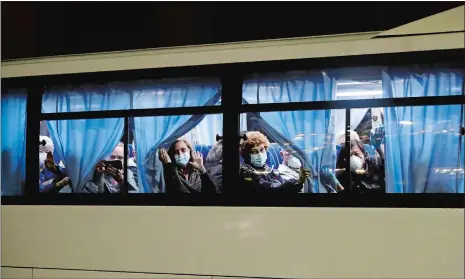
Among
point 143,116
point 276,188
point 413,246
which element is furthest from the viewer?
point 143,116

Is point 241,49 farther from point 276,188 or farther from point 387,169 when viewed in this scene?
point 387,169

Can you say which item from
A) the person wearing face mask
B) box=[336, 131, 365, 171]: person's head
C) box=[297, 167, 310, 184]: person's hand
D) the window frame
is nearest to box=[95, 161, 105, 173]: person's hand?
the window frame

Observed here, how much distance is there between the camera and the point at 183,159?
2.86 m

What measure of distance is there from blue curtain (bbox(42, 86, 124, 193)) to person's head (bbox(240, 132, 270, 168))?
826 mm

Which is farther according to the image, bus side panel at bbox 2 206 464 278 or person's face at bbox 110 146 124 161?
person's face at bbox 110 146 124 161

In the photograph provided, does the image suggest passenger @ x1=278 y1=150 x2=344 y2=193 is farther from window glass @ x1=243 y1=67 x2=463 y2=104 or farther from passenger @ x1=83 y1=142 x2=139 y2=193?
passenger @ x1=83 y1=142 x2=139 y2=193

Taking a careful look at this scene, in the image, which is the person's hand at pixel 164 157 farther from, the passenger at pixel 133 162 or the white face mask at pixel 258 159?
the white face mask at pixel 258 159

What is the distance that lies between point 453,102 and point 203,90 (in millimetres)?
1457

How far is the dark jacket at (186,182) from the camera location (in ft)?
9.17

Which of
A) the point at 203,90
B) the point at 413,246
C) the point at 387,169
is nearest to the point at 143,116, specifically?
the point at 203,90

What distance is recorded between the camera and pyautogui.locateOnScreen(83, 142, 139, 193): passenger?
9.60ft

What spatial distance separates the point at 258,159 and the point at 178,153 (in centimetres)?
52

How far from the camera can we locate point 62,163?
304cm

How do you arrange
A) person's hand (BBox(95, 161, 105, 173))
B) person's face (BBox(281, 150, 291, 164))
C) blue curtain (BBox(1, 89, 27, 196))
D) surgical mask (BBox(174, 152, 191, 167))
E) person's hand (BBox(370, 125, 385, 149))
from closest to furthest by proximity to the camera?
person's hand (BBox(370, 125, 385, 149)) → person's face (BBox(281, 150, 291, 164)) → surgical mask (BBox(174, 152, 191, 167)) → person's hand (BBox(95, 161, 105, 173)) → blue curtain (BBox(1, 89, 27, 196))
